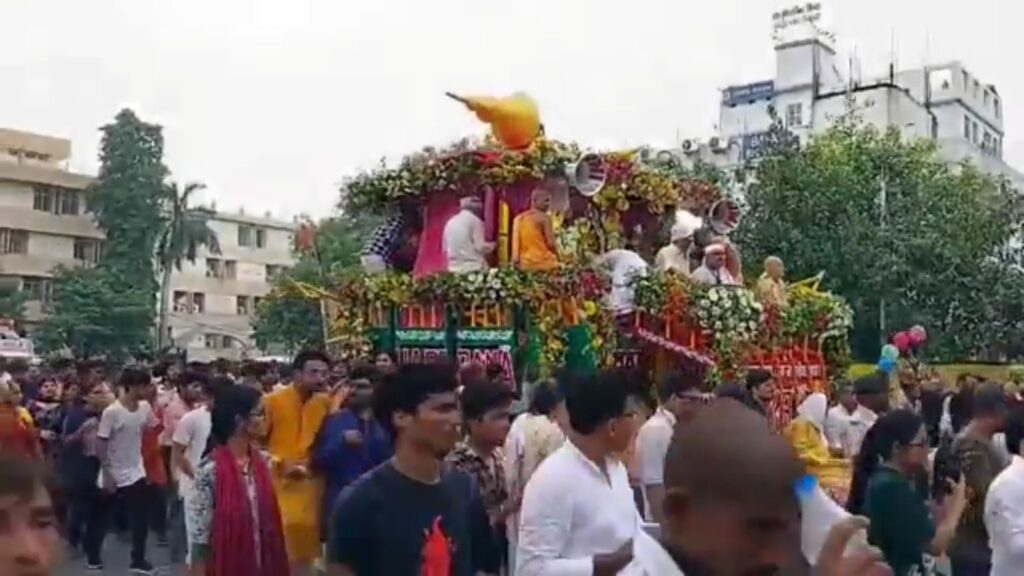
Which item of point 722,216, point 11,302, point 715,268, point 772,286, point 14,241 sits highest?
point 14,241

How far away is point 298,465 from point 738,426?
6590mm

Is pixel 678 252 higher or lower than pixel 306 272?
lower

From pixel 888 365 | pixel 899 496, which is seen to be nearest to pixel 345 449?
pixel 899 496

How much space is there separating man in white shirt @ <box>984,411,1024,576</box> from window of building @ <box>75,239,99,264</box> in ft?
205

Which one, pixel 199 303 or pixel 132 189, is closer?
pixel 132 189

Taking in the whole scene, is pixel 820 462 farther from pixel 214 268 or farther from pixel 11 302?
pixel 214 268

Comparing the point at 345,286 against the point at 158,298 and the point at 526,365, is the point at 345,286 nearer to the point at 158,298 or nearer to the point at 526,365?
the point at 526,365

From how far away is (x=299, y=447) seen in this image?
915cm

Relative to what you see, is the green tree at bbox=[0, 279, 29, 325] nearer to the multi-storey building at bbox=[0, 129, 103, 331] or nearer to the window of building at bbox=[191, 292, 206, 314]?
the multi-storey building at bbox=[0, 129, 103, 331]

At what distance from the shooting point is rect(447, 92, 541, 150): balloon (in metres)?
14.8

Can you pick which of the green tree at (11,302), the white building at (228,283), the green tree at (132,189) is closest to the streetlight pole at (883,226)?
the green tree at (11,302)

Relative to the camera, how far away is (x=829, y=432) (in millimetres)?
11562

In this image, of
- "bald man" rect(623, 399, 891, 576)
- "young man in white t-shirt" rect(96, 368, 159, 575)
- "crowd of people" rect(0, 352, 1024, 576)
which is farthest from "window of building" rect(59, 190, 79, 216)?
"bald man" rect(623, 399, 891, 576)

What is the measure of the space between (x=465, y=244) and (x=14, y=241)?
53.8 m
